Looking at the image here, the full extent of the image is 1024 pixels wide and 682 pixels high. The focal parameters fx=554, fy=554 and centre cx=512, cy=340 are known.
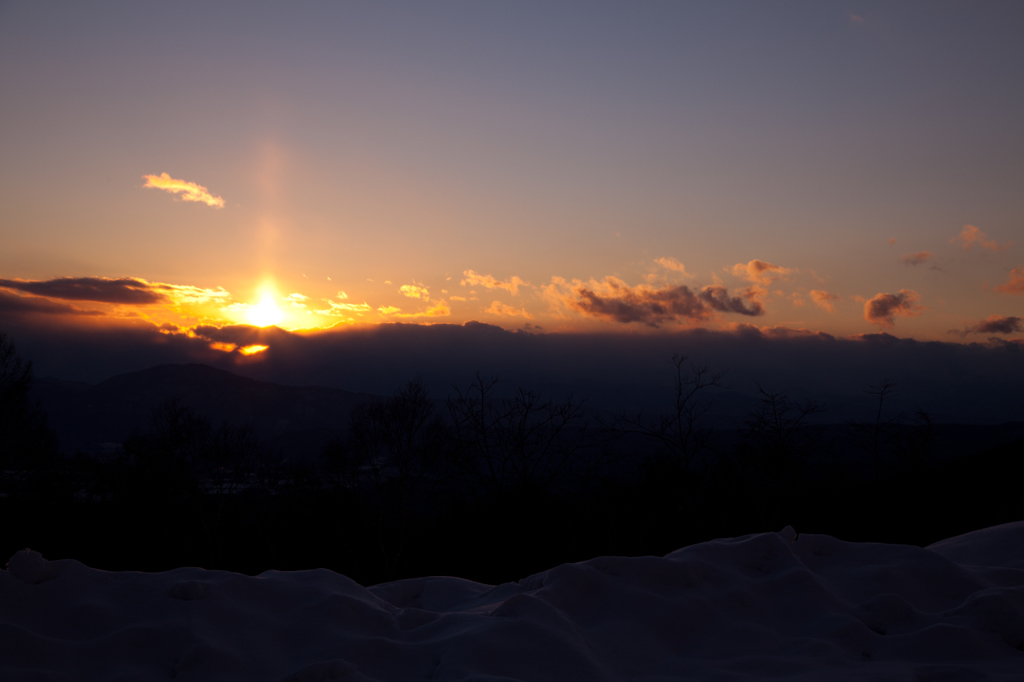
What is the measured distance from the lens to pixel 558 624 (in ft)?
12.9

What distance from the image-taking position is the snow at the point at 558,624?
137 inches

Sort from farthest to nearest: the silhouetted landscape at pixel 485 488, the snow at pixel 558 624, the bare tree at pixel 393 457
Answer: the bare tree at pixel 393 457 → the silhouetted landscape at pixel 485 488 → the snow at pixel 558 624

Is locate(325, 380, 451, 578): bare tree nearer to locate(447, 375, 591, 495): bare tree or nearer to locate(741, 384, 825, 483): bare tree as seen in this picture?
locate(447, 375, 591, 495): bare tree

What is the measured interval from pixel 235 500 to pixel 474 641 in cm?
3307

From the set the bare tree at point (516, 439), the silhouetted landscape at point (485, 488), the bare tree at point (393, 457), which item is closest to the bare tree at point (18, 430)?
the silhouetted landscape at point (485, 488)

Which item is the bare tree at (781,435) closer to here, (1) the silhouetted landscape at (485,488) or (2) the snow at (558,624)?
(1) the silhouetted landscape at (485,488)

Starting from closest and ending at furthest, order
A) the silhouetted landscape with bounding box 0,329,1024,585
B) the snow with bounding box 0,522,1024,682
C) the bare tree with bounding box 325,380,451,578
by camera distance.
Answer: the snow with bounding box 0,522,1024,682 < the silhouetted landscape with bounding box 0,329,1024,585 < the bare tree with bounding box 325,380,451,578

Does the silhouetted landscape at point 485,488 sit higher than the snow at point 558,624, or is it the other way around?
the snow at point 558,624

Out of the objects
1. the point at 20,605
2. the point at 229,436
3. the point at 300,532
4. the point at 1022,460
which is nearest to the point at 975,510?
the point at 1022,460

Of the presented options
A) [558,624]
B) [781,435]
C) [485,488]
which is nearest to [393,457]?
[485,488]

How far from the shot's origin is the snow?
3.48 metres

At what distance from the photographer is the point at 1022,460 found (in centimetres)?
2616

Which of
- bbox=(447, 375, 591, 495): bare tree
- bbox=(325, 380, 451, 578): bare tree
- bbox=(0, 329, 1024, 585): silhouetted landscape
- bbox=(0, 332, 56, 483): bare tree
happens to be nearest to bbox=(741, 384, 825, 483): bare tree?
bbox=(0, 329, 1024, 585): silhouetted landscape

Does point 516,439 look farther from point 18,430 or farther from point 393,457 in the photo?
point 18,430
